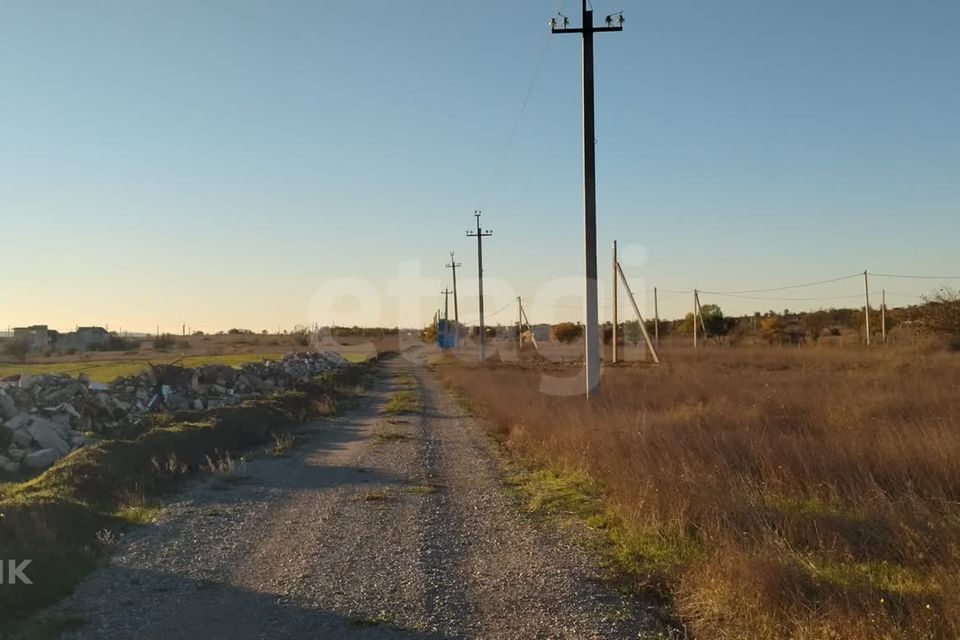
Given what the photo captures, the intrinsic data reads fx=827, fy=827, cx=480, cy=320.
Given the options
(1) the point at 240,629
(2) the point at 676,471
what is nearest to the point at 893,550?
(2) the point at 676,471

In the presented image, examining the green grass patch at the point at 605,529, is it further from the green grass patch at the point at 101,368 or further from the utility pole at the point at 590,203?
the green grass patch at the point at 101,368

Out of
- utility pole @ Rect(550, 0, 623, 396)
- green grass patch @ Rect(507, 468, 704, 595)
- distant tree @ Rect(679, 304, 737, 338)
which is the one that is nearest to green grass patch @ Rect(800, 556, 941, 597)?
green grass patch @ Rect(507, 468, 704, 595)

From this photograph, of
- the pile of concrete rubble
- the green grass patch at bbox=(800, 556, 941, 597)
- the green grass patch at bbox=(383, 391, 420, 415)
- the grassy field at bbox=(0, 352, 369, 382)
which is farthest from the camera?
the grassy field at bbox=(0, 352, 369, 382)

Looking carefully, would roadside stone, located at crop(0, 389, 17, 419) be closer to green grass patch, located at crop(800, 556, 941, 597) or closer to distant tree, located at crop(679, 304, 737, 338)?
green grass patch, located at crop(800, 556, 941, 597)

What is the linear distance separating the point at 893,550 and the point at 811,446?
11.6ft

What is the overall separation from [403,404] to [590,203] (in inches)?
491

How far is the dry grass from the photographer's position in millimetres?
5254

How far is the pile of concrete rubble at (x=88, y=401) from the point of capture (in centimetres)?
1538

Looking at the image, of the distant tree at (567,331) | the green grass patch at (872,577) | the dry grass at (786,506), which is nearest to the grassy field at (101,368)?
the dry grass at (786,506)

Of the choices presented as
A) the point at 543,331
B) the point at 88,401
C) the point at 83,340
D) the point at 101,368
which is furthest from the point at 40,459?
the point at 543,331

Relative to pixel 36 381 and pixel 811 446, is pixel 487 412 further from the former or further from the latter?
pixel 811 446

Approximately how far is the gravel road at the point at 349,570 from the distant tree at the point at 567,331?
8769cm

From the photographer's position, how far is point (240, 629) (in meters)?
5.69

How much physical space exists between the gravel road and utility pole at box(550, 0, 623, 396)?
594cm
